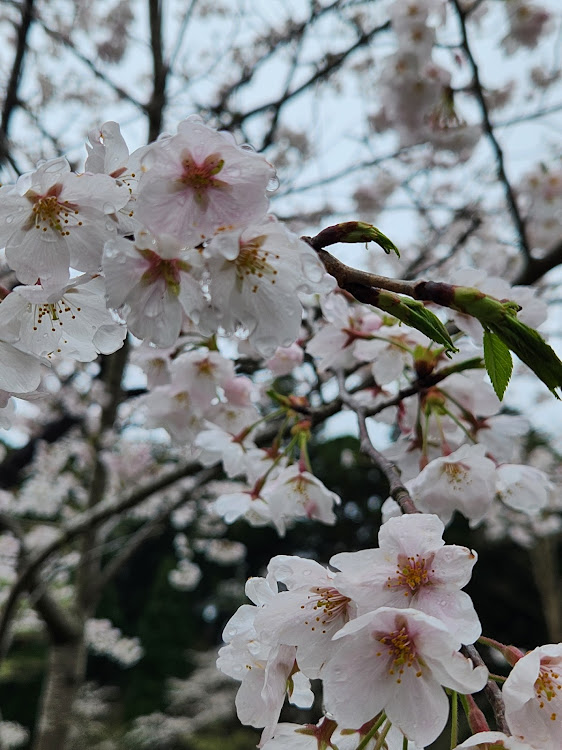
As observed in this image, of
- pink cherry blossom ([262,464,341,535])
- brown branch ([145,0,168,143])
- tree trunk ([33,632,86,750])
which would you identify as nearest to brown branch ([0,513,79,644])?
tree trunk ([33,632,86,750])

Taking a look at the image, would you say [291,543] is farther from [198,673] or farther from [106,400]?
[106,400]

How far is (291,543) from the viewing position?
464 inches

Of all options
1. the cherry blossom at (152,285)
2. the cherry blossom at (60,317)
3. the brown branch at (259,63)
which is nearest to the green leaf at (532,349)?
the cherry blossom at (152,285)

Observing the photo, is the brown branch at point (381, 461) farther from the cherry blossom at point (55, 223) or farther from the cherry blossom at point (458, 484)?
the cherry blossom at point (55, 223)

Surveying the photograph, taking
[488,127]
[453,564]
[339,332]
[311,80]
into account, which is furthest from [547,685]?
[311,80]

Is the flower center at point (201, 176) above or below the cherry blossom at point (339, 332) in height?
below

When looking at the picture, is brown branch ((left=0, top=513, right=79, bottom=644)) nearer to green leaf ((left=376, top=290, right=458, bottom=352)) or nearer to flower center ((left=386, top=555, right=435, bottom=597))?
flower center ((left=386, top=555, right=435, bottom=597))

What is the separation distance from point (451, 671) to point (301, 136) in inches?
212

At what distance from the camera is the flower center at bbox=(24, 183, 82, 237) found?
61cm

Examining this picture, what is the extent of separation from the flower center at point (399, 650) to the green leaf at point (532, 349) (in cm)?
25

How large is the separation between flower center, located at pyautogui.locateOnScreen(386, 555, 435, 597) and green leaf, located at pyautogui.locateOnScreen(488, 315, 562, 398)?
214mm

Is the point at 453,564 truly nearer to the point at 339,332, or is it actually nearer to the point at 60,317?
the point at 60,317

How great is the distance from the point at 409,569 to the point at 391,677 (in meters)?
0.10

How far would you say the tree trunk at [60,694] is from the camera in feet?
8.14
